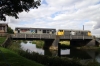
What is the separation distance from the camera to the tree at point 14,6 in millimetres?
15684

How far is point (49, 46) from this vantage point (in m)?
68.8

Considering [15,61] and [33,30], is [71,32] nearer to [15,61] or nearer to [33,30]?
[33,30]

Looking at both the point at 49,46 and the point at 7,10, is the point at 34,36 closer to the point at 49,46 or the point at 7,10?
the point at 49,46

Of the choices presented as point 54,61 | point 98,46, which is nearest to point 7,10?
point 54,61

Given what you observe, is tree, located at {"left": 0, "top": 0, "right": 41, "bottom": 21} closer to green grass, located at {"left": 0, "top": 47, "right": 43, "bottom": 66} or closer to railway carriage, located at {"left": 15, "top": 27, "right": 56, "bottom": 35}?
green grass, located at {"left": 0, "top": 47, "right": 43, "bottom": 66}

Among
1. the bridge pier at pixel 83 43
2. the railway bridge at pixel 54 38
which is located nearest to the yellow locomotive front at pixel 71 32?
the bridge pier at pixel 83 43

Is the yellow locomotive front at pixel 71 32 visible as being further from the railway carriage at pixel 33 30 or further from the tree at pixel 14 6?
the tree at pixel 14 6

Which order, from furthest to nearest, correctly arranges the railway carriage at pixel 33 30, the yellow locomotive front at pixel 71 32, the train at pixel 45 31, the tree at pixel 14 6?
the yellow locomotive front at pixel 71 32 → the train at pixel 45 31 → the railway carriage at pixel 33 30 → the tree at pixel 14 6

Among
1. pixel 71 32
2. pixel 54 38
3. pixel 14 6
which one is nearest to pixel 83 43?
pixel 71 32

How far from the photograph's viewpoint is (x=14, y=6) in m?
16.0

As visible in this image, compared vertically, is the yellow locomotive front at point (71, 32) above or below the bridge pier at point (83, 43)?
above

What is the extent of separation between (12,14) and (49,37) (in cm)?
4846

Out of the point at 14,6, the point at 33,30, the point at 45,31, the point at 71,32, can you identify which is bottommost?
the point at 71,32

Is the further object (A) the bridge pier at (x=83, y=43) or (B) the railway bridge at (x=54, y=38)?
(A) the bridge pier at (x=83, y=43)
